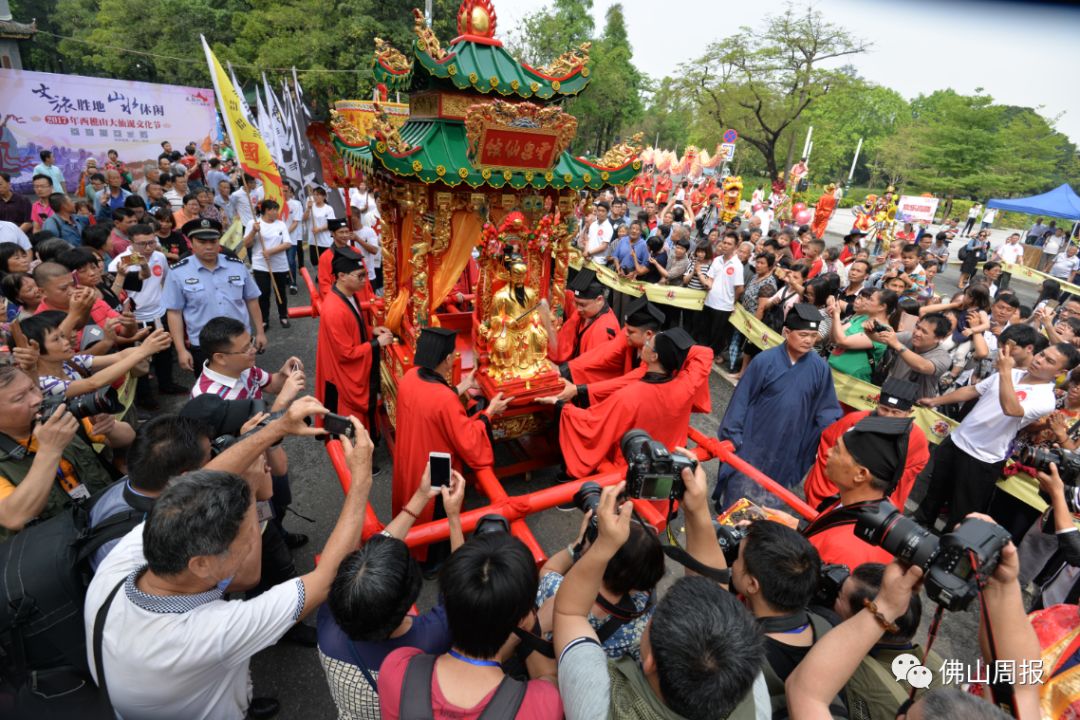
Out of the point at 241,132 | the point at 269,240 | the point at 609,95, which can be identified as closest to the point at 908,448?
the point at 241,132

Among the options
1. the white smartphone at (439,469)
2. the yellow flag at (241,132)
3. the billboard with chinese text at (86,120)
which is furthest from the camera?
the billboard with chinese text at (86,120)

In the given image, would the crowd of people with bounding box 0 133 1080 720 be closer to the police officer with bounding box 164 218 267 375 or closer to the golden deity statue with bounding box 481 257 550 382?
the police officer with bounding box 164 218 267 375

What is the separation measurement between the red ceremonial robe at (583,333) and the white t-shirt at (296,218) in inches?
238

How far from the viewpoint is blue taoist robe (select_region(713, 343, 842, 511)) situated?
161 inches

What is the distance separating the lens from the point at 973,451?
159 inches

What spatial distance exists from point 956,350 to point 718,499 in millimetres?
3039

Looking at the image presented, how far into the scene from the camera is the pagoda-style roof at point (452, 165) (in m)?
3.98

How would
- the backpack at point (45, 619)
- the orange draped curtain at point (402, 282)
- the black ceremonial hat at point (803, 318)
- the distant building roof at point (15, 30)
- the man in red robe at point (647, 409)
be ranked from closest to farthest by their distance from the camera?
the backpack at point (45, 619), the man in red robe at point (647, 409), the black ceremonial hat at point (803, 318), the orange draped curtain at point (402, 282), the distant building roof at point (15, 30)

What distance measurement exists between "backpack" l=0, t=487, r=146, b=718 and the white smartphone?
127 cm

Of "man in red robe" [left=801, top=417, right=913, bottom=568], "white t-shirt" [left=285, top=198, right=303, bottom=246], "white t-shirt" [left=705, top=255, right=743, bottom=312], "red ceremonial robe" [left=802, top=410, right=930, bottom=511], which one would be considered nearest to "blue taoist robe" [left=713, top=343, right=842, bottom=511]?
"red ceremonial robe" [left=802, top=410, right=930, bottom=511]

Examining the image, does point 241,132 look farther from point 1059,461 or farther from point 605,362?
point 1059,461

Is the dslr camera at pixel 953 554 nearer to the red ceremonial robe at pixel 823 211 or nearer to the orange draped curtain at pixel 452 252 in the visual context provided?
the orange draped curtain at pixel 452 252

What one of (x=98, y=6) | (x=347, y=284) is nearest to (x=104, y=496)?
(x=347, y=284)

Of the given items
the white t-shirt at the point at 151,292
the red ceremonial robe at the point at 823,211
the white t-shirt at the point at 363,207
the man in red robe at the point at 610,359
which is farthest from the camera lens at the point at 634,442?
the red ceremonial robe at the point at 823,211
